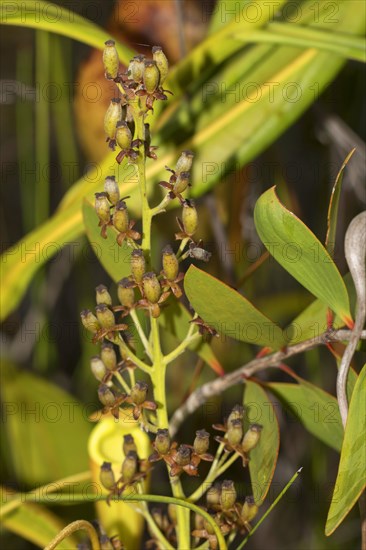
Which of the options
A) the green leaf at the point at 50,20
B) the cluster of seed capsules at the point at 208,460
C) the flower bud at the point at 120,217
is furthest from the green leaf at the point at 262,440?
the green leaf at the point at 50,20

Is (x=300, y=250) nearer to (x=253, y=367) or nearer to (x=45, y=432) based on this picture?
(x=253, y=367)

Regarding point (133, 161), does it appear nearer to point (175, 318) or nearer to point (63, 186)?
point (175, 318)

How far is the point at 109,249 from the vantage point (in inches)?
18.1

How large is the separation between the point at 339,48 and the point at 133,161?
7.3 inches

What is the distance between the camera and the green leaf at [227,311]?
15.4 inches

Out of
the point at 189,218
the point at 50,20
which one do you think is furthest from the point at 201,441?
the point at 50,20

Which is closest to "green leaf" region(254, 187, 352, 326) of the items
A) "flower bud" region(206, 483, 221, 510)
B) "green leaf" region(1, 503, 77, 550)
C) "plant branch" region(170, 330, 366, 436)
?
"plant branch" region(170, 330, 366, 436)

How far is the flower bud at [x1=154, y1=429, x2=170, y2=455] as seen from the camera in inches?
15.1

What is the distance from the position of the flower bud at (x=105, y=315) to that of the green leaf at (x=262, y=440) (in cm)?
10

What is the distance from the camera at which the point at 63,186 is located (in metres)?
1.18

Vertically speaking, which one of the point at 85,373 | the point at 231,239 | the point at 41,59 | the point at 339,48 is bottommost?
the point at 85,373

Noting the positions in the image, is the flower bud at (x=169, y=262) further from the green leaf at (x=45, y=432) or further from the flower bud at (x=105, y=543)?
the green leaf at (x=45, y=432)

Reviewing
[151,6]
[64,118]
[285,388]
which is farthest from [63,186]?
[285,388]

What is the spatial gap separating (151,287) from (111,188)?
56 millimetres
